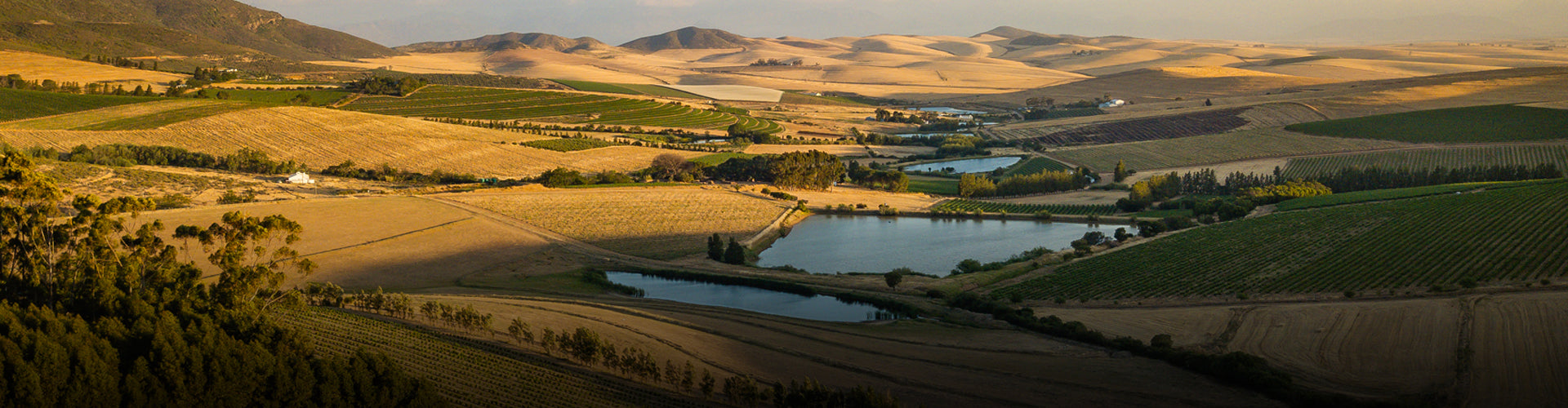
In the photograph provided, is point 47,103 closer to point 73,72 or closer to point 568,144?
point 73,72

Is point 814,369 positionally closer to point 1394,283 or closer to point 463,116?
point 1394,283

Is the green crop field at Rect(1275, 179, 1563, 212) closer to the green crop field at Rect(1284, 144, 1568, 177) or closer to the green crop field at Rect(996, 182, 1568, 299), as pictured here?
the green crop field at Rect(996, 182, 1568, 299)

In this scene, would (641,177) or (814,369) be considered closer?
(814,369)

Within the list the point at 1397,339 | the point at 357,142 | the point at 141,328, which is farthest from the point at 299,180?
the point at 1397,339

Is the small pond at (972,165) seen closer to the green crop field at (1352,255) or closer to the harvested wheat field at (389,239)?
the green crop field at (1352,255)

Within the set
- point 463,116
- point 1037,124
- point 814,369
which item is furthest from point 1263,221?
point 463,116

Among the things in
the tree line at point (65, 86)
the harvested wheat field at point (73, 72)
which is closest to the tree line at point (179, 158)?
the tree line at point (65, 86)

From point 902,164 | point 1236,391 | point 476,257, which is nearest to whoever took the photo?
point 1236,391
